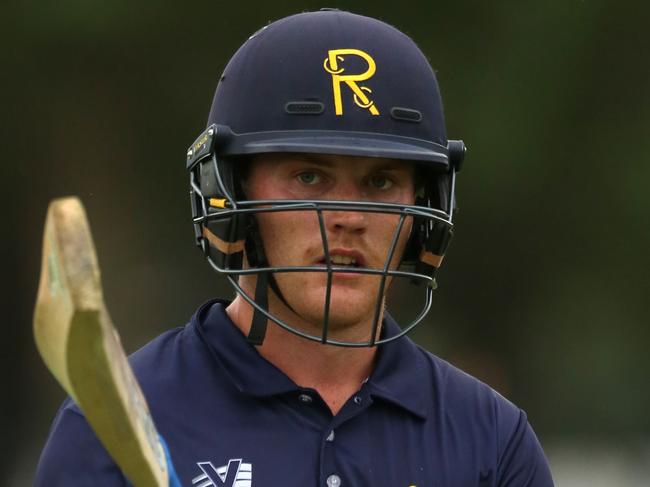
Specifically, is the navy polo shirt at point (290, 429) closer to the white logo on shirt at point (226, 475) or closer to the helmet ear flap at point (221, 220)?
the white logo on shirt at point (226, 475)

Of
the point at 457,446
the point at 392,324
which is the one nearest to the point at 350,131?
the point at 392,324

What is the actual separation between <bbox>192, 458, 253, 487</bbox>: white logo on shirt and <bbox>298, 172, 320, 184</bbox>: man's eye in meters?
0.52

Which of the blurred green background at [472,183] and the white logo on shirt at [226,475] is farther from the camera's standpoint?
the blurred green background at [472,183]

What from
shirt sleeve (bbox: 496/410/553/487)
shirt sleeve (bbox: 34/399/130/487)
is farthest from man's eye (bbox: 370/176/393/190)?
shirt sleeve (bbox: 34/399/130/487)

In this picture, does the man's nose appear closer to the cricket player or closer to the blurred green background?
the cricket player

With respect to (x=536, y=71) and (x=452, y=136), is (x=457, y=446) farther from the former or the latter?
(x=536, y=71)

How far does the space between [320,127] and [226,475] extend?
660mm

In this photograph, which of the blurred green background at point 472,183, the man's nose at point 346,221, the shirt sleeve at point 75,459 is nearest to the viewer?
the shirt sleeve at point 75,459

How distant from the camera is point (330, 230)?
8.25 feet

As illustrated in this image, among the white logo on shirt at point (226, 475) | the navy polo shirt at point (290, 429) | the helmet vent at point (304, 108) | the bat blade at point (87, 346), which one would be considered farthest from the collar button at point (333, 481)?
the helmet vent at point (304, 108)

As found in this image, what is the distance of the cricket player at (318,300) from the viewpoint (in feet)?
8.12

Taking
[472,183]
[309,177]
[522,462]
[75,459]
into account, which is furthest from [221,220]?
[472,183]

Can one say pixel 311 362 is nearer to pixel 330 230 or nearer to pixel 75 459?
pixel 330 230

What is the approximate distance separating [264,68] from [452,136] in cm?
385
